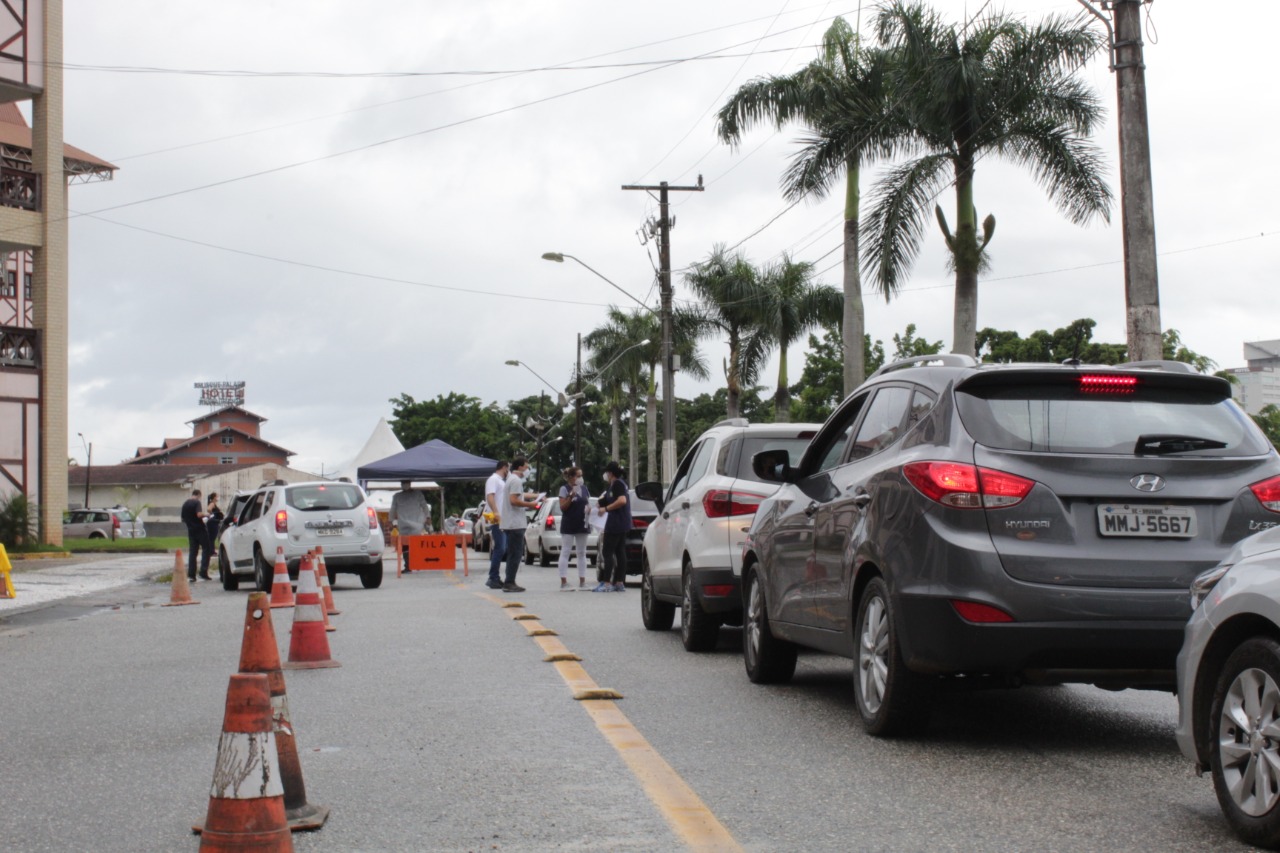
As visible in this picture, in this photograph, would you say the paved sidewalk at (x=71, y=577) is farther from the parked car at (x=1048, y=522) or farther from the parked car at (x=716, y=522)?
the parked car at (x=1048, y=522)

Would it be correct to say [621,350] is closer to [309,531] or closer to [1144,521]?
[309,531]

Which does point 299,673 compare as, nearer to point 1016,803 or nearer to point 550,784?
point 550,784

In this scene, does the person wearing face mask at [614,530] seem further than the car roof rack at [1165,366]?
Yes

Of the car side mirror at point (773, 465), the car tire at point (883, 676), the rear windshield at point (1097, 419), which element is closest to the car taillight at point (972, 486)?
the rear windshield at point (1097, 419)

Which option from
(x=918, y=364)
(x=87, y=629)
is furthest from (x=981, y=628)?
(x=87, y=629)

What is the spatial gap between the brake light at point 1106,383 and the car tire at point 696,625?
16.0 feet

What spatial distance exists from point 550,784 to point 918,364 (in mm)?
2847

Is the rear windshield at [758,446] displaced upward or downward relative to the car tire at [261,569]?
upward

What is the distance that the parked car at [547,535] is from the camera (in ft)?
99.8

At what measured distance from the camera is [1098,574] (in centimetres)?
612

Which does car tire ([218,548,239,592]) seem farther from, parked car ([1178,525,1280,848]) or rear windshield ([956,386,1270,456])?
parked car ([1178,525,1280,848])

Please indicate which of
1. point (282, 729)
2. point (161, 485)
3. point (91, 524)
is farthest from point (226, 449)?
point (282, 729)

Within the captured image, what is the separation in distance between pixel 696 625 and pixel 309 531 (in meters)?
11.4

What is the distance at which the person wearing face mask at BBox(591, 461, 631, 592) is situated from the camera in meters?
19.8
